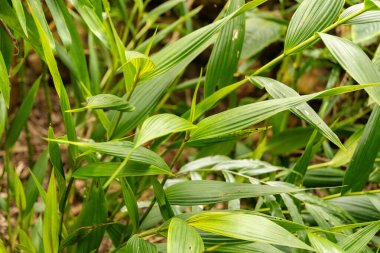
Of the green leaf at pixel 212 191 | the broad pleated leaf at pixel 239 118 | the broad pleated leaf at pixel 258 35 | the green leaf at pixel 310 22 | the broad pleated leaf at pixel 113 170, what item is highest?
the green leaf at pixel 310 22

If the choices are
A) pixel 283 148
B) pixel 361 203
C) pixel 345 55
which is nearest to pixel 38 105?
pixel 283 148

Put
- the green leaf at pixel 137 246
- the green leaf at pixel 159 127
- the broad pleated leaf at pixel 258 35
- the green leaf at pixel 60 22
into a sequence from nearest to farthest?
the green leaf at pixel 159 127
the green leaf at pixel 137 246
the green leaf at pixel 60 22
the broad pleated leaf at pixel 258 35

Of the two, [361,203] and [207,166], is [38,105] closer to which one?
[207,166]

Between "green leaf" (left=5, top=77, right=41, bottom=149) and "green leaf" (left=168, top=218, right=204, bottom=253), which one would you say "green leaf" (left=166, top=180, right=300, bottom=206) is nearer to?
"green leaf" (left=168, top=218, right=204, bottom=253)

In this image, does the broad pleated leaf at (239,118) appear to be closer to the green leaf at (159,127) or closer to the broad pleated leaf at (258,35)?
the green leaf at (159,127)

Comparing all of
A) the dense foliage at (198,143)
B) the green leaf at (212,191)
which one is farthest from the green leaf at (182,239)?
the green leaf at (212,191)

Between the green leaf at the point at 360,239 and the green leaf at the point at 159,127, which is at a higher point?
the green leaf at the point at 159,127
